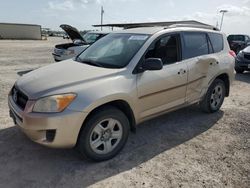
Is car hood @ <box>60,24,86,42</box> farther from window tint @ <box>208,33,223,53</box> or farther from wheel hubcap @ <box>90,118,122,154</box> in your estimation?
wheel hubcap @ <box>90,118,122,154</box>

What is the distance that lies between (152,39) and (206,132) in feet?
6.27

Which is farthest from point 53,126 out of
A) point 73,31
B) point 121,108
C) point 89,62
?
point 73,31

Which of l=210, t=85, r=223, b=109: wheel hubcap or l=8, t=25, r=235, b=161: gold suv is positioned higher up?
l=8, t=25, r=235, b=161: gold suv

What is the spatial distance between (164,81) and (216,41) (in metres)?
2.01

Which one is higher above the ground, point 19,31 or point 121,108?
point 121,108

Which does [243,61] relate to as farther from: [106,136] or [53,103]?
[53,103]

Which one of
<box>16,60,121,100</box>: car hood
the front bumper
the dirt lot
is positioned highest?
<box>16,60,121,100</box>: car hood

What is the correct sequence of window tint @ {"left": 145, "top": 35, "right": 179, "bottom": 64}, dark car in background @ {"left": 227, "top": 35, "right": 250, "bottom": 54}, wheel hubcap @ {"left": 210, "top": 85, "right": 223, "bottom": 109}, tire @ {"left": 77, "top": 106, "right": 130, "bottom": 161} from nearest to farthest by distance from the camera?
1. tire @ {"left": 77, "top": 106, "right": 130, "bottom": 161}
2. window tint @ {"left": 145, "top": 35, "right": 179, "bottom": 64}
3. wheel hubcap @ {"left": 210, "top": 85, "right": 223, "bottom": 109}
4. dark car in background @ {"left": 227, "top": 35, "right": 250, "bottom": 54}

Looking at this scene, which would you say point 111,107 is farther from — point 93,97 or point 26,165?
point 26,165

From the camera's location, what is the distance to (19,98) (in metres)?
3.48

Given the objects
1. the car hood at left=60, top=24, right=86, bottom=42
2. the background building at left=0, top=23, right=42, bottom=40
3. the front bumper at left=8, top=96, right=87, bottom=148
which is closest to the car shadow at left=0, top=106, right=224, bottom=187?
the front bumper at left=8, top=96, right=87, bottom=148

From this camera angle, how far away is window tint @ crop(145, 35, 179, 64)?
407cm

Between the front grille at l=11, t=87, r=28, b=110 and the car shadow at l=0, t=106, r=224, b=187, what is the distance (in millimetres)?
734

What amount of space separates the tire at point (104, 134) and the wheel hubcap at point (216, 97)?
2545 mm
